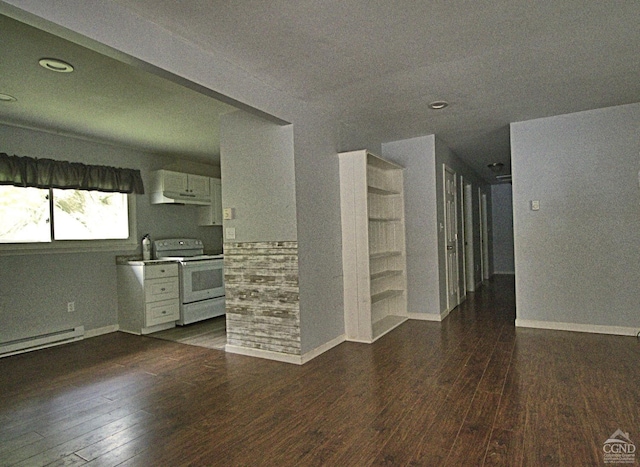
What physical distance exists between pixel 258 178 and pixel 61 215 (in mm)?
2653

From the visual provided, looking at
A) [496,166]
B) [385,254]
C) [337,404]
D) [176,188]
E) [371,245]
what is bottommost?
[337,404]

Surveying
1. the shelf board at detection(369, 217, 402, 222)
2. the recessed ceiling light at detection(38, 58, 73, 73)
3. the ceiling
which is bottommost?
the shelf board at detection(369, 217, 402, 222)

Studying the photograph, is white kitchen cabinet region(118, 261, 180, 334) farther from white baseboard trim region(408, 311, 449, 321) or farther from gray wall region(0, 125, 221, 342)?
white baseboard trim region(408, 311, 449, 321)

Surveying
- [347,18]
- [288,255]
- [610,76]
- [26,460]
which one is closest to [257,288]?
[288,255]

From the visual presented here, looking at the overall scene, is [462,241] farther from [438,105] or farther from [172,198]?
[172,198]

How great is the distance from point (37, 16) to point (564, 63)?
3.29 metres

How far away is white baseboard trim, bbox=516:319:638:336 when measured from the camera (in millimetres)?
3902

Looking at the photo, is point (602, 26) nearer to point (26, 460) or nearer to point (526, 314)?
point (526, 314)

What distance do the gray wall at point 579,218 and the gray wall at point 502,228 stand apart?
18.5 feet

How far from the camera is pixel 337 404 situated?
2531mm

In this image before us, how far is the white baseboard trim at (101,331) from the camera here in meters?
4.59

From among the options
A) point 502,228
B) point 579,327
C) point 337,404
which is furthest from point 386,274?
point 502,228

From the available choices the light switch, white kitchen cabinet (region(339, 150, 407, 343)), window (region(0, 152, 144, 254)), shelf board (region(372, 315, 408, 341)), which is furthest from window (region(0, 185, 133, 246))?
shelf board (region(372, 315, 408, 341))

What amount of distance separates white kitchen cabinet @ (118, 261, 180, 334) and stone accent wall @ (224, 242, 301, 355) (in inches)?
56.3
